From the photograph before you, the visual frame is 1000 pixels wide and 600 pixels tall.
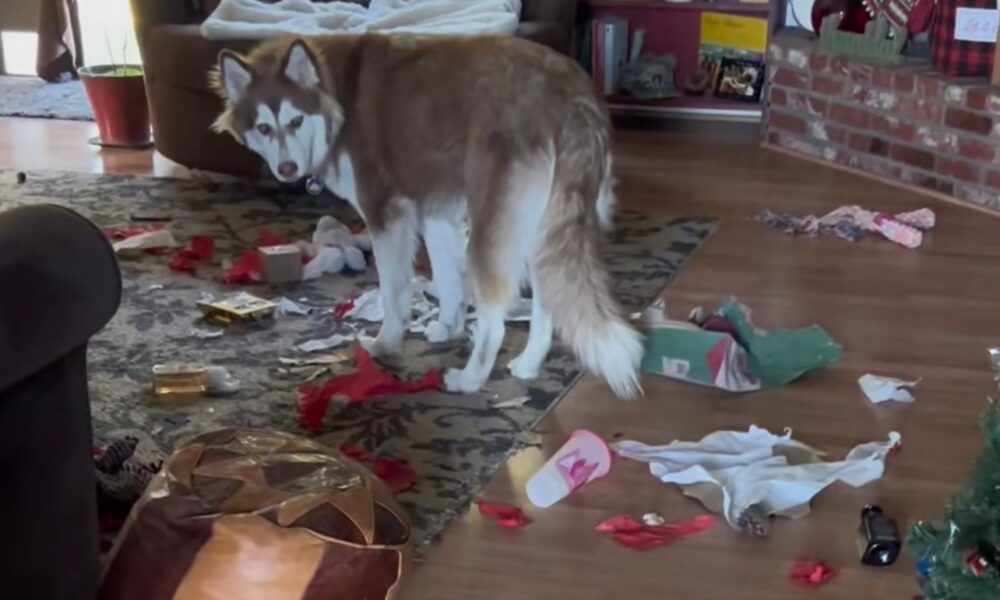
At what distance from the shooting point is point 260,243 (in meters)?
3.80

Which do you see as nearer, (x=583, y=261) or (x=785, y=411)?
(x=583, y=261)

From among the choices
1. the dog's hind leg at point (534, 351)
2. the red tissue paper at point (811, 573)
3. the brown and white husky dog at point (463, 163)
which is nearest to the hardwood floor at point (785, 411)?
the red tissue paper at point (811, 573)

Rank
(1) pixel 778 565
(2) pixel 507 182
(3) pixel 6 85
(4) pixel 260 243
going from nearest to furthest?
1. (1) pixel 778 565
2. (2) pixel 507 182
3. (4) pixel 260 243
4. (3) pixel 6 85

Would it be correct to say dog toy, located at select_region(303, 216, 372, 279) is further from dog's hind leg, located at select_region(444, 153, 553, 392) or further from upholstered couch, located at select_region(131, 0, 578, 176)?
dog's hind leg, located at select_region(444, 153, 553, 392)

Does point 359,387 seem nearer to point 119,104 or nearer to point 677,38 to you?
point 119,104

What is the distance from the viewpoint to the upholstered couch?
434 centimetres

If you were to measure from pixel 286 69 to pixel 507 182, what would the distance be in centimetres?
62

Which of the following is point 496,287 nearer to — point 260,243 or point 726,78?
point 260,243

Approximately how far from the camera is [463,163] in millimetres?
2686

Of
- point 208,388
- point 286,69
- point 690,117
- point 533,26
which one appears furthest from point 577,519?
point 690,117

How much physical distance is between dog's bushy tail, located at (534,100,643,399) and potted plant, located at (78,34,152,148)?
2964 mm

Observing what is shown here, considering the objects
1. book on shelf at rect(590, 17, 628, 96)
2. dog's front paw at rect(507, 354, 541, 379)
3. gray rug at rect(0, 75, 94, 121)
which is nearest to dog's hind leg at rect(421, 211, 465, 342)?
dog's front paw at rect(507, 354, 541, 379)

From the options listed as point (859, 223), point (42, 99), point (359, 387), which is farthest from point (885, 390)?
point (42, 99)

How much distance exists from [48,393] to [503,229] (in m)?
1.25
